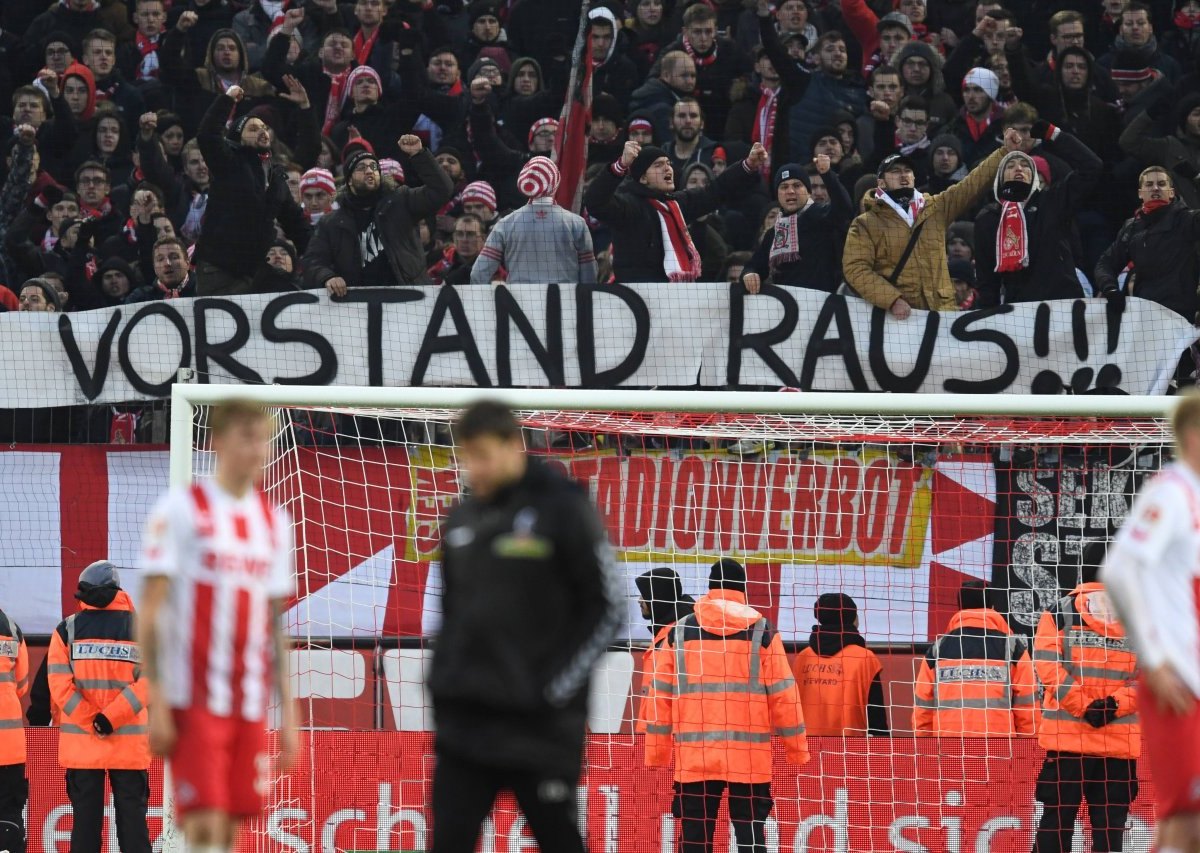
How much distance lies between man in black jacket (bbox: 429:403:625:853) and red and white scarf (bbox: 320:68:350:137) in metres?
8.80

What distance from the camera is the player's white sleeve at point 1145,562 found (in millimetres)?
4574

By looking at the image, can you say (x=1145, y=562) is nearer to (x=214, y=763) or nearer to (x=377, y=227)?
(x=214, y=763)

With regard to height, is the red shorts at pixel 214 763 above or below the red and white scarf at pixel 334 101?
below

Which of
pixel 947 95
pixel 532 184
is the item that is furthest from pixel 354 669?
pixel 947 95

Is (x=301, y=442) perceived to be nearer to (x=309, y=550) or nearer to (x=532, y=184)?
(x=309, y=550)

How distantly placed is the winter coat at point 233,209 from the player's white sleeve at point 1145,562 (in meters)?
7.14

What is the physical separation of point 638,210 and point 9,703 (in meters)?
4.82

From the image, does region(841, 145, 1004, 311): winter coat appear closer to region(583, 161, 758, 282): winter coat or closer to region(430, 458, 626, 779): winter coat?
region(583, 161, 758, 282): winter coat

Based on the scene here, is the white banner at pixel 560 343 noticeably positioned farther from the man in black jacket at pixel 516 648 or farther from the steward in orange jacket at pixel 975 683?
the man in black jacket at pixel 516 648

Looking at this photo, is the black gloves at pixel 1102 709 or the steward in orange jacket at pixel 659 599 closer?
the black gloves at pixel 1102 709

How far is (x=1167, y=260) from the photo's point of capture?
32.8 feet

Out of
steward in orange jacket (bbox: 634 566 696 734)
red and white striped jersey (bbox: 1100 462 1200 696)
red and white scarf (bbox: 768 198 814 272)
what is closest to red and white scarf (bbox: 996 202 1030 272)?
Answer: red and white scarf (bbox: 768 198 814 272)

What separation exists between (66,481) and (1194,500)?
7307 millimetres

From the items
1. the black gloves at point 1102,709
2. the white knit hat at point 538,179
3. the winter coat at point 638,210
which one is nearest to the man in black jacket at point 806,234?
the winter coat at point 638,210
